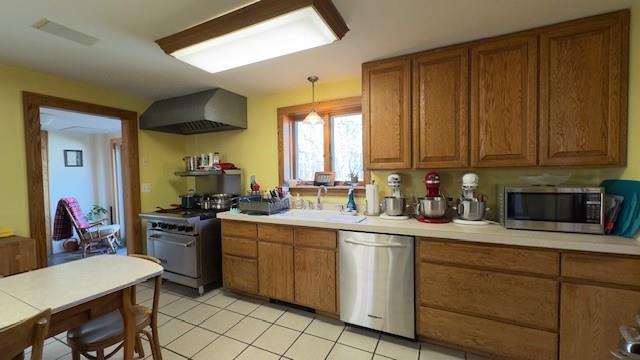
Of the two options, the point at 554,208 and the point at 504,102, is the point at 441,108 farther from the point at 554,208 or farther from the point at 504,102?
the point at 554,208

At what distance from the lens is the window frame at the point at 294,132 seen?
273cm

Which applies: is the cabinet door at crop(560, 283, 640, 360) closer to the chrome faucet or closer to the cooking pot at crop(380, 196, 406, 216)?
the cooking pot at crop(380, 196, 406, 216)

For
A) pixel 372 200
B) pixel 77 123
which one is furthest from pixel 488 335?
pixel 77 123

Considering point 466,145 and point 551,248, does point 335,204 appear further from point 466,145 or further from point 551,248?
point 551,248

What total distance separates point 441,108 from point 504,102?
402 mm

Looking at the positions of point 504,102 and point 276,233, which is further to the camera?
point 276,233

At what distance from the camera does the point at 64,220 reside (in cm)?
398

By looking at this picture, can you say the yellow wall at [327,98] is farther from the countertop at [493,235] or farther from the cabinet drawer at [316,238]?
the cabinet drawer at [316,238]

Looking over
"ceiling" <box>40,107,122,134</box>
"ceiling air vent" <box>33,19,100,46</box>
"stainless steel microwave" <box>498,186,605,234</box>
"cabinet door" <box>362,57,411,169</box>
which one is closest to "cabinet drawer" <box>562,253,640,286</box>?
"stainless steel microwave" <box>498,186,605,234</box>

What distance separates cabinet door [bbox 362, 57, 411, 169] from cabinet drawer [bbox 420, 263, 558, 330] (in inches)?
34.3

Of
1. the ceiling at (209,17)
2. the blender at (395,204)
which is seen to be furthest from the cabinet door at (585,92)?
the blender at (395,204)

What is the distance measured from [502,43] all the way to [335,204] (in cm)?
189

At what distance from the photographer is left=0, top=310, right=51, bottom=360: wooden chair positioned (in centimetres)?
86

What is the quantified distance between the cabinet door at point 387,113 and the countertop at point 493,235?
20.9 inches
